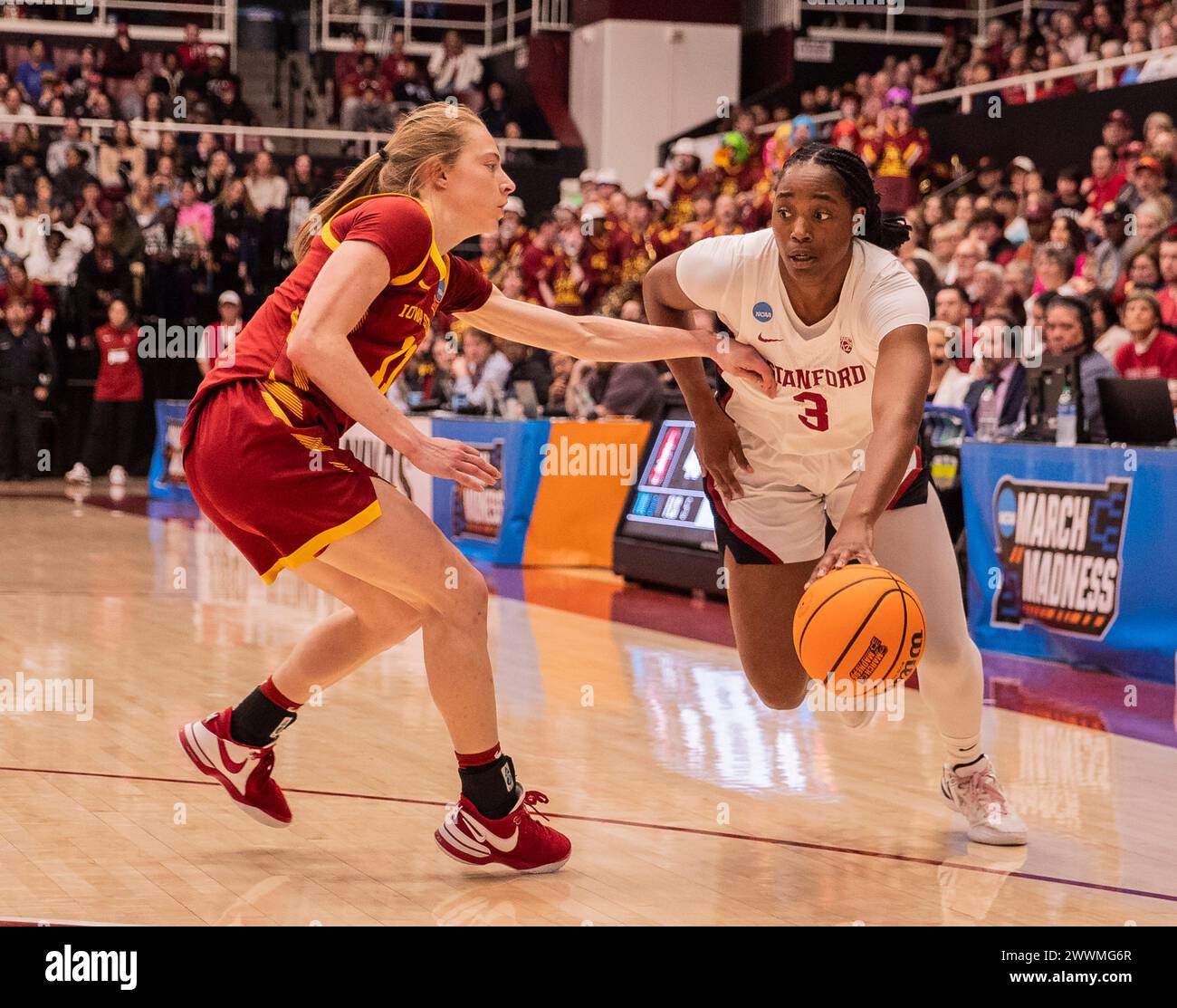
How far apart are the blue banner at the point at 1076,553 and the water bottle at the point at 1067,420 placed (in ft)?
0.43

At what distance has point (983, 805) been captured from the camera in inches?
178

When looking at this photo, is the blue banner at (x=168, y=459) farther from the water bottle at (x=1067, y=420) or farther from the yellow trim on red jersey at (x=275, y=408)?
the yellow trim on red jersey at (x=275, y=408)

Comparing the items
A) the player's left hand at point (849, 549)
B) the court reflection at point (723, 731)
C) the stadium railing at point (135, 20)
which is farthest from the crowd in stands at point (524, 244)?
the player's left hand at point (849, 549)

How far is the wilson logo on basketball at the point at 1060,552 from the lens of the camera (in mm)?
7312

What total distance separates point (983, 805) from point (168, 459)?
13729mm

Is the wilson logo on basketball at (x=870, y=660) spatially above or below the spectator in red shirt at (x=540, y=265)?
below

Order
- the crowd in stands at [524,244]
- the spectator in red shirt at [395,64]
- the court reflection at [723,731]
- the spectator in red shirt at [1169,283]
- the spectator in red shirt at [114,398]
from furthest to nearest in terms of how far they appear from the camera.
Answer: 1. the spectator in red shirt at [395,64]
2. the spectator in red shirt at [114,398]
3. the crowd in stands at [524,244]
4. the spectator in red shirt at [1169,283]
5. the court reflection at [723,731]

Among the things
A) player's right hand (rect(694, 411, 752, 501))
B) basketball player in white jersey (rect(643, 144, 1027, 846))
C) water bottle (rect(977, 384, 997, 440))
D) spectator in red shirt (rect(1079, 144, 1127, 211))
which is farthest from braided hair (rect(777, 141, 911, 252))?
spectator in red shirt (rect(1079, 144, 1127, 211))

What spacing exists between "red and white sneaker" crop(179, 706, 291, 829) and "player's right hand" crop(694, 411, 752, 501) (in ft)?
4.78

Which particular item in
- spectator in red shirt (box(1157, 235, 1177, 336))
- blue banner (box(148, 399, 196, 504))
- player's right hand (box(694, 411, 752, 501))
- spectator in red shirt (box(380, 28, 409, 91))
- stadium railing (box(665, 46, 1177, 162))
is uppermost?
spectator in red shirt (box(380, 28, 409, 91))

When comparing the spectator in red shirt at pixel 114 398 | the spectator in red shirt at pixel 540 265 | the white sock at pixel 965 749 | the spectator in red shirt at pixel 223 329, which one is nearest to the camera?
the white sock at pixel 965 749

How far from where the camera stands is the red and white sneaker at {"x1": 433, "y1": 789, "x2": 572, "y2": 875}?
13.4ft

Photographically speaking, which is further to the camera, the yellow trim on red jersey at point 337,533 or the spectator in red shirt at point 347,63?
the spectator in red shirt at point 347,63

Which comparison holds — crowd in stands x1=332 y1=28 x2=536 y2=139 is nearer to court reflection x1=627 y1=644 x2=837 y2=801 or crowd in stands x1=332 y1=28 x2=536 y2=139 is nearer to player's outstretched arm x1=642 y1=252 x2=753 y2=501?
court reflection x1=627 y1=644 x2=837 y2=801
